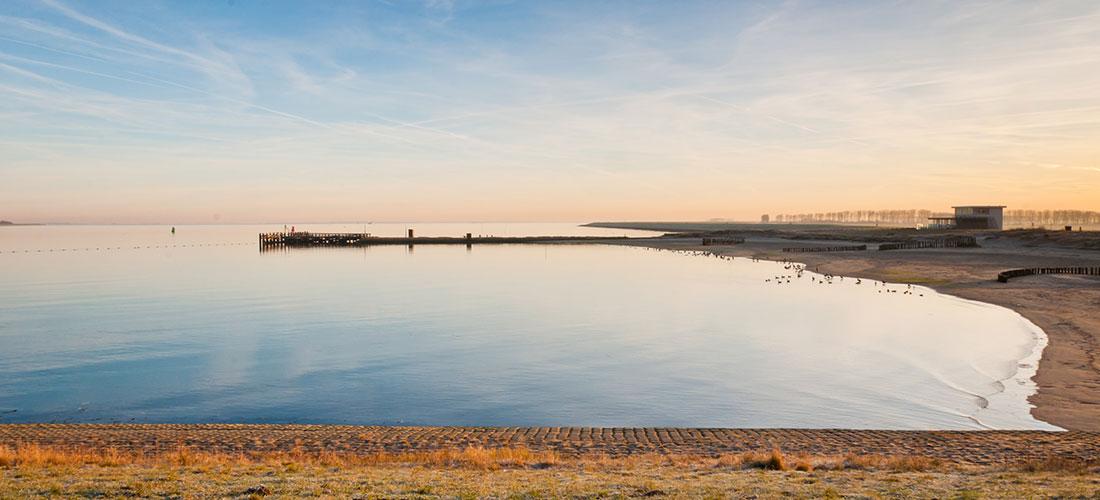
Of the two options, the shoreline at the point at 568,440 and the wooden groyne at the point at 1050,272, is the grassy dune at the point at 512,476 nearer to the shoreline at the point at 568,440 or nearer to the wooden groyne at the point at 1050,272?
the shoreline at the point at 568,440

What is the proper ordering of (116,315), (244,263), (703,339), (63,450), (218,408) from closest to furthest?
(63,450) → (218,408) → (703,339) → (116,315) → (244,263)

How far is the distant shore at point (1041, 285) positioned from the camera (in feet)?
69.8

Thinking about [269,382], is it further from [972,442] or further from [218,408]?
[972,442]

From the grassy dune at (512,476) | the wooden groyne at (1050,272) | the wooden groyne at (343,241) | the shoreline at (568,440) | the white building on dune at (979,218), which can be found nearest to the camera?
the grassy dune at (512,476)

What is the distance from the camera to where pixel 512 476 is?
12.8 m

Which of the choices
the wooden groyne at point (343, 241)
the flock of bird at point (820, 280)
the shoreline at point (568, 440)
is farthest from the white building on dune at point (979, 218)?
the shoreline at point (568, 440)

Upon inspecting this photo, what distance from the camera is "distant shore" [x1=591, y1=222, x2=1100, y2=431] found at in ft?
69.8

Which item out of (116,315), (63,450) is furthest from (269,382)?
(116,315)

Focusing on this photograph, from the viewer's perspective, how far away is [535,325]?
128ft

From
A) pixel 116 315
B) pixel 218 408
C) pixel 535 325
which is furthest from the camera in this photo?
pixel 116 315

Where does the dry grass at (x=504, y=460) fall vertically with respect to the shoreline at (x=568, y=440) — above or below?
above

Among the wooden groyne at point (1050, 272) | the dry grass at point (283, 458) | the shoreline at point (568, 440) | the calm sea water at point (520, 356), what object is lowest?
the calm sea water at point (520, 356)

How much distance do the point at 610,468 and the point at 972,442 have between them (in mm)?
9028

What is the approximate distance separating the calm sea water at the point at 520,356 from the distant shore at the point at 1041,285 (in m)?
1.11
